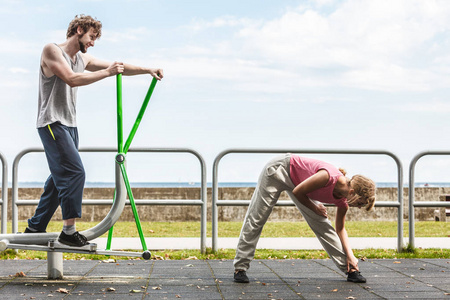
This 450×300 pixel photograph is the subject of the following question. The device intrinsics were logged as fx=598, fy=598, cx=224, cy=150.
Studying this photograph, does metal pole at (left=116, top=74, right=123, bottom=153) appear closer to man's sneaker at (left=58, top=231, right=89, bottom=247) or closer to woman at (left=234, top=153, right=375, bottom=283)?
man's sneaker at (left=58, top=231, right=89, bottom=247)

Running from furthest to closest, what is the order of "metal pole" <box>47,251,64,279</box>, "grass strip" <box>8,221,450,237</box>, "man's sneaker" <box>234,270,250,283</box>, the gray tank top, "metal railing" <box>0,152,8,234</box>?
"grass strip" <box>8,221,450,237</box> < "metal railing" <box>0,152,8,234</box> < "metal pole" <box>47,251,64,279</box> < "man's sneaker" <box>234,270,250,283</box> < the gray tank top

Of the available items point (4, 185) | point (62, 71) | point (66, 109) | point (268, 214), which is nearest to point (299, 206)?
point (268, 214)

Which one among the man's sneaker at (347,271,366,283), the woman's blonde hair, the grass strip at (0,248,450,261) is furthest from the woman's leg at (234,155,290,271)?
the grass strip at (0,248,450,261)

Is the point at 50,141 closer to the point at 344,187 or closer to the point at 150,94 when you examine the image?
the point at 150,94

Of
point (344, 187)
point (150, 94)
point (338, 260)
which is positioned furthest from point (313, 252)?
point (150, 94)

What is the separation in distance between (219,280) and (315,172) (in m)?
1.17

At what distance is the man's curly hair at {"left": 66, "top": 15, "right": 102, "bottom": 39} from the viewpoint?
4340 mm

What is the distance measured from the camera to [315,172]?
4.42 metres

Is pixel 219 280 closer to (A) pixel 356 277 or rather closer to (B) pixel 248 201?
(A) pixel 356 277

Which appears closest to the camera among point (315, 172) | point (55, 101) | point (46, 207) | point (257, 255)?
point (55, 101)

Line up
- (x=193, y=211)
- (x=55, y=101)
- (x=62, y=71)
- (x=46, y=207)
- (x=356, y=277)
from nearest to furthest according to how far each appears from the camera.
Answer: (x=62, y=71) < (x=55, y=101) < (x=46, y=207) < (x=356, y=277) < (x=193, y=211)

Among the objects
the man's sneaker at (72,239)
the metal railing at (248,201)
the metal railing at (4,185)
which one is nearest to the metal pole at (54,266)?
the man's sneaker at (72,239)

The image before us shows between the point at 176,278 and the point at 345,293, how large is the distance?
1.40 m

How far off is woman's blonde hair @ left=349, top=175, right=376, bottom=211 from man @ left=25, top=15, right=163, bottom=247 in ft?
5.44
